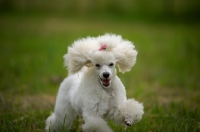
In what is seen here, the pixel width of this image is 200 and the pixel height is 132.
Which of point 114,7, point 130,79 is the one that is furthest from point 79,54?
point 114,7

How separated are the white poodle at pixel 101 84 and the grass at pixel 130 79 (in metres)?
0.56

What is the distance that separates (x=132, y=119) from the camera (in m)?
4.05

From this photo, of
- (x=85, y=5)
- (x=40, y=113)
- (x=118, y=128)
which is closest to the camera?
(x=118, y=128)

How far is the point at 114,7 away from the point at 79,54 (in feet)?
74.2

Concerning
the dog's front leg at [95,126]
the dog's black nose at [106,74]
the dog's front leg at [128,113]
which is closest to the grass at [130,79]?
the dog's front leg at [128,113]

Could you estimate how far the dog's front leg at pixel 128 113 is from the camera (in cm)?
403

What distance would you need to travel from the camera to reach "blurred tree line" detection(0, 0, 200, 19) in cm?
2523

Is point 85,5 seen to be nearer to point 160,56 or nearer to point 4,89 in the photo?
point 160,56

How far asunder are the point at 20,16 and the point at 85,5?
5.43 m

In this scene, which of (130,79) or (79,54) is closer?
(79,54)

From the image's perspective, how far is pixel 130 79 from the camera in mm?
8961

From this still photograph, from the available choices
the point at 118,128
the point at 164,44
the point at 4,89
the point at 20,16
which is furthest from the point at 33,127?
the point at 20,16

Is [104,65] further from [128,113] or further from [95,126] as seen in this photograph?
[95,126]

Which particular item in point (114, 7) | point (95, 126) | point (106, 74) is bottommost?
point (95, 126)
